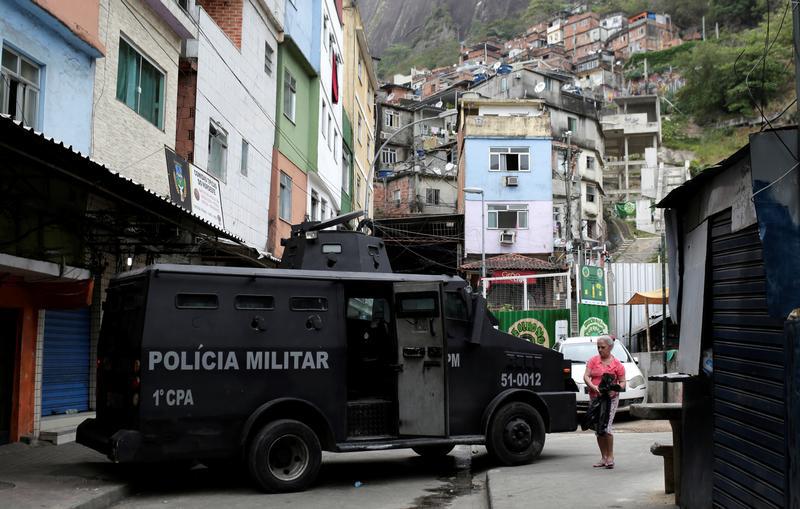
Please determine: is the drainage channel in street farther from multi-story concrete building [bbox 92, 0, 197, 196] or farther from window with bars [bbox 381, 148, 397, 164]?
window with bars [bbox 381, 148, 397, 164]

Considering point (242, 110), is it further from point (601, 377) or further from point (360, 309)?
point (601, 377)

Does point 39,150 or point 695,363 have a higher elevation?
point 39,150

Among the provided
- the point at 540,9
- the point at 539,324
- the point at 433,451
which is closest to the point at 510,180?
the point at 539,324

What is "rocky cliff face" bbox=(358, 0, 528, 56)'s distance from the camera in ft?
502

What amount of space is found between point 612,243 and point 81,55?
51335mm

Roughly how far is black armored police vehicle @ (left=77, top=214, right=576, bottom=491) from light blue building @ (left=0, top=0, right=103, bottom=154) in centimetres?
400

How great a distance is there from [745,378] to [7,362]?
401 inches

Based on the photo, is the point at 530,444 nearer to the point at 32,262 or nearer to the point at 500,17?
the point at 32,262

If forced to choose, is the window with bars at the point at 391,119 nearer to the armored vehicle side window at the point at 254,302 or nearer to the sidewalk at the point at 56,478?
the sidewalk at the point at 56,478

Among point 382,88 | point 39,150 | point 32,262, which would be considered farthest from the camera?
point 382,88

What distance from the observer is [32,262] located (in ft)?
33.7

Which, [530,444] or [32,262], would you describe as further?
[530,444]

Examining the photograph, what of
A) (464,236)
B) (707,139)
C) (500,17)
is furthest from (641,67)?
(464,236)

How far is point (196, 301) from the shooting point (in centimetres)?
906
